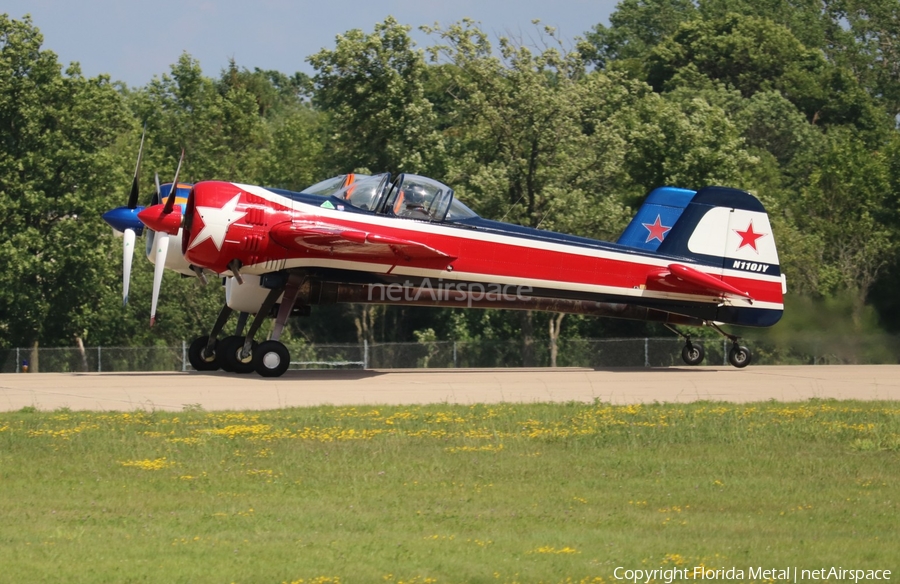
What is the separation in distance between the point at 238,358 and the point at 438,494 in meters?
11.0

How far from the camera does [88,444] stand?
11516mm

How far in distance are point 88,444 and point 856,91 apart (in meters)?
68.4

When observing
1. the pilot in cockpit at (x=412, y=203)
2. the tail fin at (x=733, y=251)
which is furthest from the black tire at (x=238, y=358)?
the tail fin at (x=733, y=251)

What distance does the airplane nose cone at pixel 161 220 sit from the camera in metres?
18.6

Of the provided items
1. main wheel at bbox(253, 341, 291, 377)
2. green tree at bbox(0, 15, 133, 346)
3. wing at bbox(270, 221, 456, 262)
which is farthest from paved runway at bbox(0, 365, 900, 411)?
green tree at bbox(0, 15, 133, 346)

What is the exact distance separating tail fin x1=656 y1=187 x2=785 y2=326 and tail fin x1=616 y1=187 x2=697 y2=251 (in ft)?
5.61

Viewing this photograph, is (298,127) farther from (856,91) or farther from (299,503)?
(299,503)

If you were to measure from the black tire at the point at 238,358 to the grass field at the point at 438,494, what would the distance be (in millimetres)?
5654

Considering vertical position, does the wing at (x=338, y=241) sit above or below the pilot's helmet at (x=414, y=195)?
below

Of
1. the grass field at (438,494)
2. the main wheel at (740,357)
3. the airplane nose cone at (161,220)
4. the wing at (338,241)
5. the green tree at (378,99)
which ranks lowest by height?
the grass field at (438,494)

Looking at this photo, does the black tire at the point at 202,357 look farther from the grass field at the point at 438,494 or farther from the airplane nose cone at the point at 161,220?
the grass field at the point at 438,494

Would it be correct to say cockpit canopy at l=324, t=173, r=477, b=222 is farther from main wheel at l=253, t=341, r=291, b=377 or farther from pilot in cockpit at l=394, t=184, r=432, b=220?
main wheel at l=253, t=341, r=291, b=377

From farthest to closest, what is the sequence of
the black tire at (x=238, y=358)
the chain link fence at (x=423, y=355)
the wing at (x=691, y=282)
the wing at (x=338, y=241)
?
1. the chain link fence at (x=423, y=355)
2. the wing at (x=691, y=282)
3. the black tire at (x=238, y=358)
4. the wing at (x=338, y=241)

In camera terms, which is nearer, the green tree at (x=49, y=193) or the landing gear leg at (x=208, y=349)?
the landing gear leg at (x=208, y=349)
